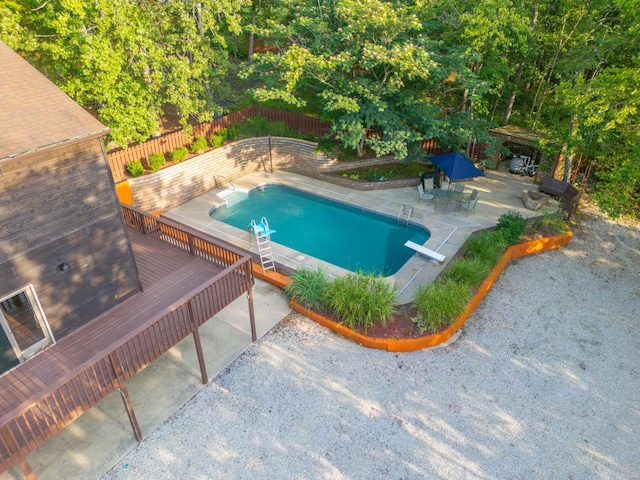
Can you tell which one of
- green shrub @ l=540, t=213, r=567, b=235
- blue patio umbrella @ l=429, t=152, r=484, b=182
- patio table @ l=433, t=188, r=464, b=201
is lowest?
green shrub @ l=540, t=213, r=567, b=235

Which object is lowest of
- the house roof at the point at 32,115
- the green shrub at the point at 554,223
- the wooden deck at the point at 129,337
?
the green shrub at the point at 554,223

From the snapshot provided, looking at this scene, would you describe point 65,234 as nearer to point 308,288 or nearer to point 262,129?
point 308,288

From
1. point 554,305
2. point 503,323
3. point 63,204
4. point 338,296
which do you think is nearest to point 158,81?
point 63,204

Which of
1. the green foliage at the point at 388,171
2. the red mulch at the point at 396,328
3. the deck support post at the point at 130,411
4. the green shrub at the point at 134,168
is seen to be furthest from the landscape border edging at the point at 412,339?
the green shrub at the point at 134,168

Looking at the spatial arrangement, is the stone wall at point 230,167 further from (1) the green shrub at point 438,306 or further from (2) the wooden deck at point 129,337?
(1) the green shrub at point 438,306

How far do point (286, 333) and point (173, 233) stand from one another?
3697 mm

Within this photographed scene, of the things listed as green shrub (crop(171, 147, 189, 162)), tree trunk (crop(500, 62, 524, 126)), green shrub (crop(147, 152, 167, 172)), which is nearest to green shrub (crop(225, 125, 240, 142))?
green shrub (crop(171, 147, 189, 162))

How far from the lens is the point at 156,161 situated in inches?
587

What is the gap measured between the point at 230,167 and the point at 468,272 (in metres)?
10.6

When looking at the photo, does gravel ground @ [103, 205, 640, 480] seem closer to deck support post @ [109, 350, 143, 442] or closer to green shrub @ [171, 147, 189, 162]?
deck support post @ [109, 350, 143, 442]

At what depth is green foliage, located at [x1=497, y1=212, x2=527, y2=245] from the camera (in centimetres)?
1300

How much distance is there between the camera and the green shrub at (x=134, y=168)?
1445 cm

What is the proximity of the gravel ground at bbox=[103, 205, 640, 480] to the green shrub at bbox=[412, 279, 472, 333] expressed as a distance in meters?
0.57

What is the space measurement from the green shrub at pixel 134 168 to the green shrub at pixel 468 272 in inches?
416
